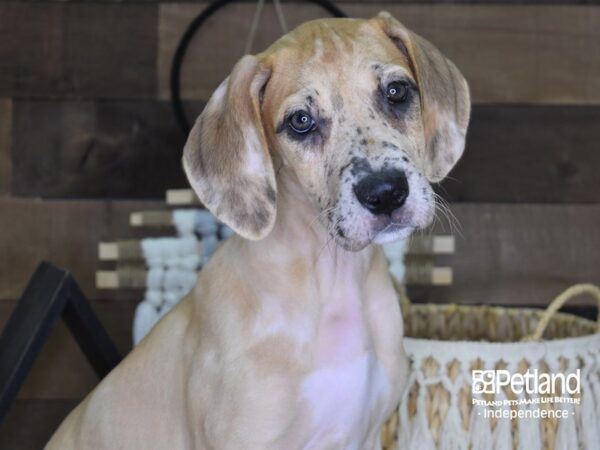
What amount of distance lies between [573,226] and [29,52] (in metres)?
1.72

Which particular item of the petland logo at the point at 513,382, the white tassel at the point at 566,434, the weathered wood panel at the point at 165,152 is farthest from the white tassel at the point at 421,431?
the weathered wood panel at the point at 165,152

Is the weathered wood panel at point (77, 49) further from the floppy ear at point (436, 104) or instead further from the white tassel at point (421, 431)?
the white tassel at point (421, 431)

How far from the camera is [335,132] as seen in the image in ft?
5.45

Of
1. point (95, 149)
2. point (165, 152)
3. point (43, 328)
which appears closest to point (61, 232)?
point (95, 149)

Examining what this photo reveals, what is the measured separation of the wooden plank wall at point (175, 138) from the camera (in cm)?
286

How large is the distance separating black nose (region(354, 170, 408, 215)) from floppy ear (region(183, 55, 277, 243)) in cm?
22

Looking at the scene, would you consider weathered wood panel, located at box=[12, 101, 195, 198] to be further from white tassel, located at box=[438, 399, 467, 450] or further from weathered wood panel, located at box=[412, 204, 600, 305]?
white tassel, located at box=[438, 399, 467, 450]

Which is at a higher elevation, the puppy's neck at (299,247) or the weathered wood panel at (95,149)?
the puppy's neck at (299,247)

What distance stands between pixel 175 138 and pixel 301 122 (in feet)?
4.01

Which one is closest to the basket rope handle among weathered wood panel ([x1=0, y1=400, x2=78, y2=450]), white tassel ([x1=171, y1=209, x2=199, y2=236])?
white tassel ([x1=171, y1=209, x2=199, y2=236])

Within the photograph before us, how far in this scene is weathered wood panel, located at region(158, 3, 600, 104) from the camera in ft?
9.34

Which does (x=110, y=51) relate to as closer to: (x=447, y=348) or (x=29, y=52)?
(x=29, y=52)

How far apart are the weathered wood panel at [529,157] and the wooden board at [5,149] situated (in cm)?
131

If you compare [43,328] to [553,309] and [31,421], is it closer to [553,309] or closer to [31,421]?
[31,421]
